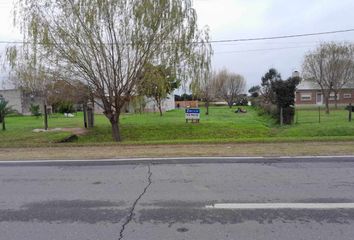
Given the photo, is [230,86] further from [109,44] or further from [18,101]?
[109,44]

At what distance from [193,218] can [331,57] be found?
45.1 m

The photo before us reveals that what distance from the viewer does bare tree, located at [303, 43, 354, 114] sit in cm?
4438

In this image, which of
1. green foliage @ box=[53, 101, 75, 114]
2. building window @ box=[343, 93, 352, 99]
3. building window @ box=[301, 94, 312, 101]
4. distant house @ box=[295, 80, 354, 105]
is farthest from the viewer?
building window @ box=[301, 94, 312, 101]

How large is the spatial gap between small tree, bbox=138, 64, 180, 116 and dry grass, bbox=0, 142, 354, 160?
5223 mm

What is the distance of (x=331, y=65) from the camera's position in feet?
146

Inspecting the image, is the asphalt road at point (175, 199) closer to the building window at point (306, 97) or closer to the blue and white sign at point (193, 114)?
the blue and white sign at point (193, 114)

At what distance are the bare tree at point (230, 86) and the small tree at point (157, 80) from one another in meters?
57.2

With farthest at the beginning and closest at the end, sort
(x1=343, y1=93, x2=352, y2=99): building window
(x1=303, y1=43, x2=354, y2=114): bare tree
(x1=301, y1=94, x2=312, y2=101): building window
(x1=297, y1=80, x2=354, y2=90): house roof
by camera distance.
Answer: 1. (x1=301, y1=94, x2=312, y2=101): building window
2. (x1=343, y1=93, x2=352, y2=99): building window
3. (x1=297, y1=80, x2=354, y2=90): house roof
4. (x1=303, y1=43, x2=354, y2=114): bare tree

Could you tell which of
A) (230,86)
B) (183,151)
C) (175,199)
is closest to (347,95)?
(230,86)

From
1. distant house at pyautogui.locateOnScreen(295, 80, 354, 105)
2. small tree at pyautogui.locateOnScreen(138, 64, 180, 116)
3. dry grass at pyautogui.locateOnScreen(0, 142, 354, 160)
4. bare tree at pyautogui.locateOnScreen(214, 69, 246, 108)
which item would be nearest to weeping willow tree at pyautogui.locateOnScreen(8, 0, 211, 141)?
small tree at pyautogui.locateOnScreen(138, 64, 180, 116)

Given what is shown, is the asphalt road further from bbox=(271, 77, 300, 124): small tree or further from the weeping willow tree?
bbox=(271, 77, 300, 124): small tree

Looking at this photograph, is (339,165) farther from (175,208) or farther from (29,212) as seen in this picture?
(29,212)

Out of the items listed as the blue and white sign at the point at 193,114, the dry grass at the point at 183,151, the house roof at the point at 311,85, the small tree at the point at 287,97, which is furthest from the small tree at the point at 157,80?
the house roof at the point at 311,85

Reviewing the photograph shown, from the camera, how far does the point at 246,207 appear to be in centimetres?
530
